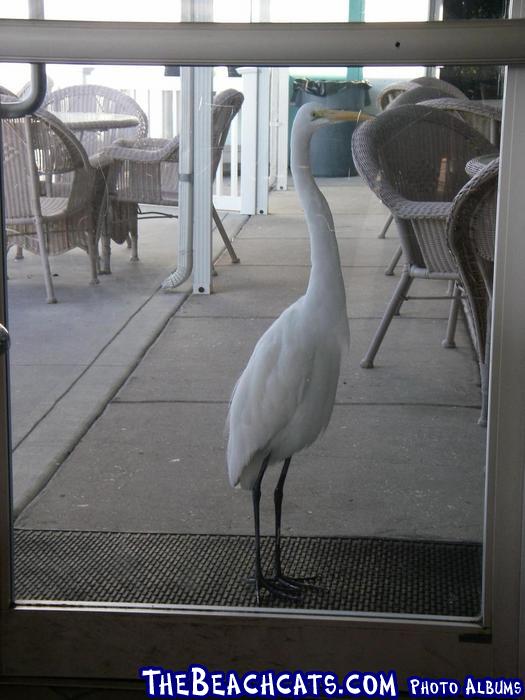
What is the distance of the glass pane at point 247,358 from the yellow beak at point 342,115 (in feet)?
0.03

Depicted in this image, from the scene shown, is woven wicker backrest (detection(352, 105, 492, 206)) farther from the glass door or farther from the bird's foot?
the bird's foot

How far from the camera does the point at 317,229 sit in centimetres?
216

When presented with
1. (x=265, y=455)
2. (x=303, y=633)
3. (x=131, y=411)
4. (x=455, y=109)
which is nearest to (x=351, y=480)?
(x=265, y=455)

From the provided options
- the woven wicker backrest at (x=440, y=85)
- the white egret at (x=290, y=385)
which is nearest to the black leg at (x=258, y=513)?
the white egret at (x=290, y=385)

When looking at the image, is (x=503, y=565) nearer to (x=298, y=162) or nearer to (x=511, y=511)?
(x=511, y=511)

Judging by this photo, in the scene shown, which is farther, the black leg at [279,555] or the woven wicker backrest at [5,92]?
the black leg at [279,555]

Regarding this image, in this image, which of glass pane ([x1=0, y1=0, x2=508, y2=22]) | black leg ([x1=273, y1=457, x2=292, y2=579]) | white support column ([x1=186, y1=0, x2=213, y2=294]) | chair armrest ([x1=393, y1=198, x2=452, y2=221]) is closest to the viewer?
glass pane ([x1=0, y1=0, x2=508, y2=22])

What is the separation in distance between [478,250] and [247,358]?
0.57 m

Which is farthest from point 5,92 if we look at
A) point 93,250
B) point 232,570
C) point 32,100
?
point 232,570

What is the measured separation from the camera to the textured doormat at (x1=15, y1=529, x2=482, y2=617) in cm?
224

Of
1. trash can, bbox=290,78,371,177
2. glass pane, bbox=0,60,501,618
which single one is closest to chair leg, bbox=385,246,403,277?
glass pane, bbox=0,60,501,618

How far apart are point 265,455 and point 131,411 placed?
0.34 meters

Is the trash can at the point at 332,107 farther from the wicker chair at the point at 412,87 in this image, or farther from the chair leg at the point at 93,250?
the chair leg at the point at 93,250

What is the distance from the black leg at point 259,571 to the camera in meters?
2.27
